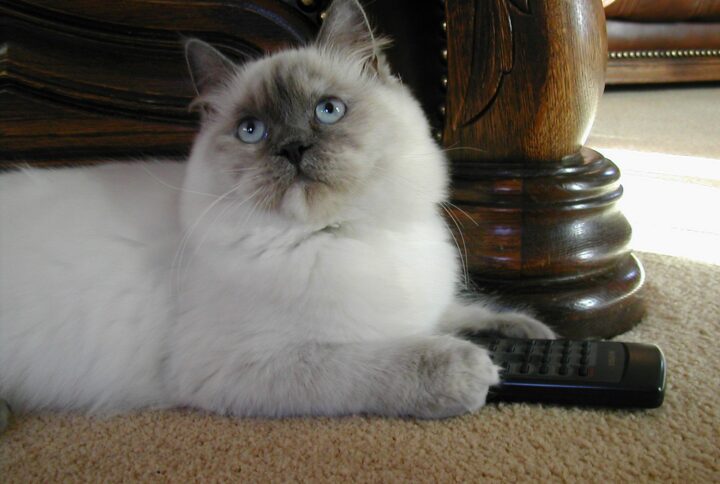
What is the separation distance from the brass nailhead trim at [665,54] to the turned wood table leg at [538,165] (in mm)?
3701

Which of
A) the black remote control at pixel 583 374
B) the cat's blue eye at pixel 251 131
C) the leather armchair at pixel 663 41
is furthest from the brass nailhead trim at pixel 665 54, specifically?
the cat's blue eye at pixel 251 131

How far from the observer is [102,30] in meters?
1.39

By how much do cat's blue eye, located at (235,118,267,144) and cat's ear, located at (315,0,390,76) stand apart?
0.23m

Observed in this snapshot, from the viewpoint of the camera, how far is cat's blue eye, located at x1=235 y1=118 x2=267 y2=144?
1.08 metres

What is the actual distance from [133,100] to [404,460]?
3.38ft

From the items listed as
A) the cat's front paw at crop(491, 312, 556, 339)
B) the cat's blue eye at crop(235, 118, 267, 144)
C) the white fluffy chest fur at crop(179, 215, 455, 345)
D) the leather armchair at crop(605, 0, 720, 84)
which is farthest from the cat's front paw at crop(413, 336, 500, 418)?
the leather armchair at crop(605, 0, 720, 84)

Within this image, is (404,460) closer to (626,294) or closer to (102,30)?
(626,294)

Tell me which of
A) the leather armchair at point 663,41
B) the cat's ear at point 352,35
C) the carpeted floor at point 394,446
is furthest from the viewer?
the leather armchair at point 663,41

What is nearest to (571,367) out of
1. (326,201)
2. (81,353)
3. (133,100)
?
(326,201)

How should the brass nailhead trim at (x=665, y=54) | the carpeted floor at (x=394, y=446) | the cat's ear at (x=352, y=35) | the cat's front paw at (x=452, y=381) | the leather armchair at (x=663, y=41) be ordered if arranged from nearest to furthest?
the carpeted floor at (x=394, y=446), the cat's front paw at (x=452, y=381), the cat's ear at (x=352, y=35), the leather armchair at (x=663, y=41), the brass nailhead trim at (x=665, y=54)

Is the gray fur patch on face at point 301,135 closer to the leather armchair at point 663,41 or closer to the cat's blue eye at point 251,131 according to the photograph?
the cat's blue eye at point 251,131

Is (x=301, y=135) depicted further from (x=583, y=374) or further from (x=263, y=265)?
(x=583, y=374)

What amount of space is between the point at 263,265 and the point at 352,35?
475mm

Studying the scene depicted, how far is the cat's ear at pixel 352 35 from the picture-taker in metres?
1.18
